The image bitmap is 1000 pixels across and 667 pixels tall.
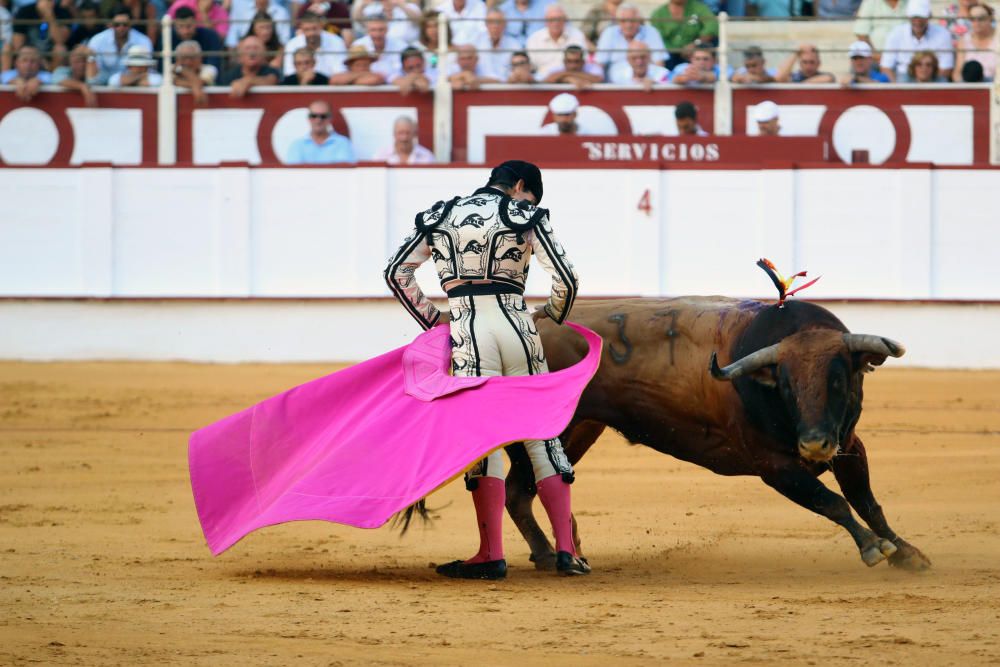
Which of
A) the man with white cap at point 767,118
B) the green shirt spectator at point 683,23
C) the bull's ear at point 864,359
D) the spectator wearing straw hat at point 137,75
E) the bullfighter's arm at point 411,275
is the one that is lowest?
the bull's ear at point 864,359

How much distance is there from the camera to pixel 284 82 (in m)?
13.6

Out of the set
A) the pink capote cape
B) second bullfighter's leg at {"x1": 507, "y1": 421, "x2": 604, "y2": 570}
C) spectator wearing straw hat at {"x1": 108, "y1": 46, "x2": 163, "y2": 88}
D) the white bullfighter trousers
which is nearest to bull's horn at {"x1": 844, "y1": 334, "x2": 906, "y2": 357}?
the pink capote cape

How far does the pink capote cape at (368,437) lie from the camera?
212 inches

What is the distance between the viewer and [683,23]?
526 inches

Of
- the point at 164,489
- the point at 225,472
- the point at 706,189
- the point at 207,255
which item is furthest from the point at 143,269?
the point at 225,472

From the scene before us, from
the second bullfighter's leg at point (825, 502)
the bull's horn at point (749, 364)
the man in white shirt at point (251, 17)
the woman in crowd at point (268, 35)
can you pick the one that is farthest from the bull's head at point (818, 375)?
the man in white shirt at point (251, 17)

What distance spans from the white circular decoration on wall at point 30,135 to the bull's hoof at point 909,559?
31.9 feet

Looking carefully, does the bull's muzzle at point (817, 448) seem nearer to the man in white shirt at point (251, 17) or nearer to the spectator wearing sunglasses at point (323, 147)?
the spectator wearing sunglasses at point (323, 147)

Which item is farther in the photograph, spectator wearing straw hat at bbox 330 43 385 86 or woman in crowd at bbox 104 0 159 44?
woman in crowd at bbox 104 0 159 44

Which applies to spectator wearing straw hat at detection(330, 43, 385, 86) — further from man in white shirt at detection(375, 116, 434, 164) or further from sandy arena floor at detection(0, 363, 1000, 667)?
sandy arena floor at detection(0, 363, 1000, 667)

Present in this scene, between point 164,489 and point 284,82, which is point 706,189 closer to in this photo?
point 284,82

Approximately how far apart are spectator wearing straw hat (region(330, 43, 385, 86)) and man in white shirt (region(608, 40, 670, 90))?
74.4 inches

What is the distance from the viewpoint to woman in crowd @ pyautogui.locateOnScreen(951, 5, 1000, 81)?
13.1m

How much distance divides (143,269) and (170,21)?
1.97 m
